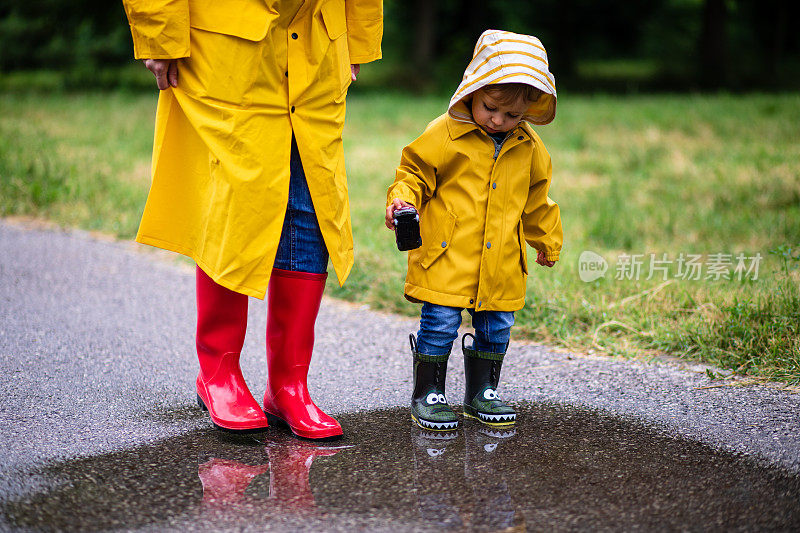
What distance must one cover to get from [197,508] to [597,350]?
7.76ft

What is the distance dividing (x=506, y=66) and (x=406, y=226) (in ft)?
2.23

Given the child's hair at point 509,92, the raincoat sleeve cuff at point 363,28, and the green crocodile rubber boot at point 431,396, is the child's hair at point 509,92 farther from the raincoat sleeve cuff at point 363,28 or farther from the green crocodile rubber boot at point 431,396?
the green crocodile rubber boot at point 431,396

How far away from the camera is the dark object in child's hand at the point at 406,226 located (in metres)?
2.88

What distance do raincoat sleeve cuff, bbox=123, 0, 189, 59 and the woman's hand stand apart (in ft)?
0.14

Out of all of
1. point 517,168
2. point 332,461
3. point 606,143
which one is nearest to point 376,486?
point 332,461

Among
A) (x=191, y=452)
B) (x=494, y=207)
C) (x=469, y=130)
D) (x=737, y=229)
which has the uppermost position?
(x=469, y=130)

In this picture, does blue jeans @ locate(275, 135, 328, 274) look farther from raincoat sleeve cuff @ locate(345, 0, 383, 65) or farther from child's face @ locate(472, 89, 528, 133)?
child's face @ locate(472, 89, 528, 133)

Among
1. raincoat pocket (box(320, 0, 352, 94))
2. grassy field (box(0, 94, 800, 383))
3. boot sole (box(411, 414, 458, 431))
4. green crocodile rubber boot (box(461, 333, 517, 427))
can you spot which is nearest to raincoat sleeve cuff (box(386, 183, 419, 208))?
raincoat pocket (box(320, 0, 352, 94))

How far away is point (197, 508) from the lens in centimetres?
246

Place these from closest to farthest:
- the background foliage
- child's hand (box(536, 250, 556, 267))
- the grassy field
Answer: child's hand (box(536, 250, 556, 267)), the grassy field, the background foliage

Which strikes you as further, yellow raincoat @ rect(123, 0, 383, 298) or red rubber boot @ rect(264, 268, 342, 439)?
red rubber boot @ rect(264, 268, 342, 439)

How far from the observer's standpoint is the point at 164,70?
2.77 m

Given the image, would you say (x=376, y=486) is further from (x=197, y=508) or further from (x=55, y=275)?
(x=55, y=275)

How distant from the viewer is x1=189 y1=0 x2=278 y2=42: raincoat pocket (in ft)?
8.91
